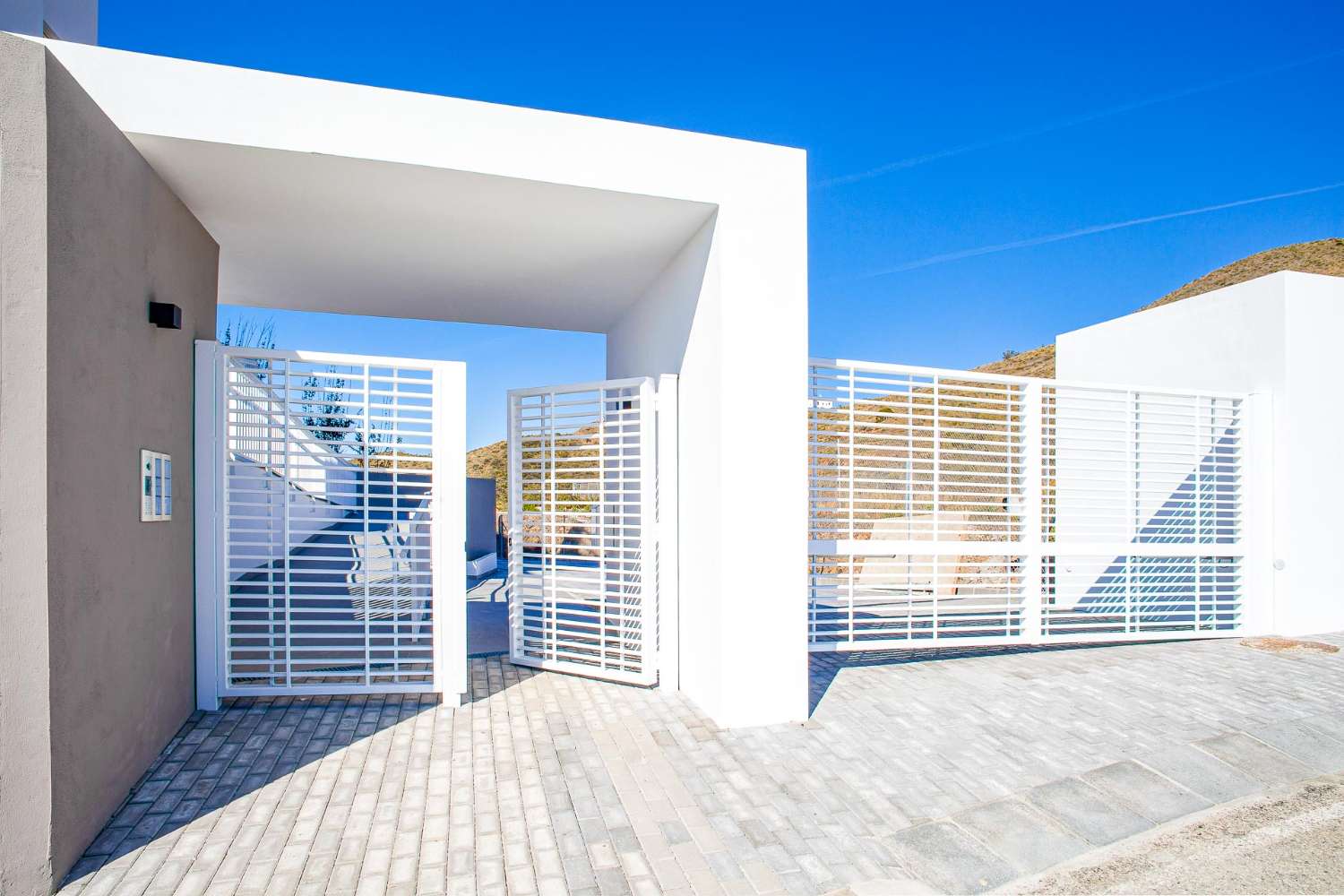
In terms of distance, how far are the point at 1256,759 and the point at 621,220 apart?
19.8ft

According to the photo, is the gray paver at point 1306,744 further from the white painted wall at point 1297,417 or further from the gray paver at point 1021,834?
the white painted wall at point 1297,417

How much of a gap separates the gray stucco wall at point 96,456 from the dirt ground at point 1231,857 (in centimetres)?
466

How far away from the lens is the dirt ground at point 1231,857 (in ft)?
10.9

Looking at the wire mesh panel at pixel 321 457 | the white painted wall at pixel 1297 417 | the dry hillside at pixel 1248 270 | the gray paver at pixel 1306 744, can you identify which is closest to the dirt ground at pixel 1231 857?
the gray paver at pixel 1306 744

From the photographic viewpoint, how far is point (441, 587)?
5.73 metres

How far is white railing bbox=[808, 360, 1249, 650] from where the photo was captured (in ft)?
22.8

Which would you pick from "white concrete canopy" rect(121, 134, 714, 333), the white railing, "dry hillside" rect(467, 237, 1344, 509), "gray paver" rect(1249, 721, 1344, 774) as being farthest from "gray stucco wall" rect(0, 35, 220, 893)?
"dry hillside" rect(467, 237, 1344, 509)

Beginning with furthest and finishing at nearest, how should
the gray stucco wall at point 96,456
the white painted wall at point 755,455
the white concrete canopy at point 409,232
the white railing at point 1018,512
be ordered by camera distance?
the white railing at point 1018,512 → the white painted wall at point 755,455 → the white concrete canopy at point 409,232 → the gray stucco wall at point 96,456

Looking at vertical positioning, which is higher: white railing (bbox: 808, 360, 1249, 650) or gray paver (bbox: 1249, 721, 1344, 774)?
white railing (bbox: 808, 360, 1249, 650)

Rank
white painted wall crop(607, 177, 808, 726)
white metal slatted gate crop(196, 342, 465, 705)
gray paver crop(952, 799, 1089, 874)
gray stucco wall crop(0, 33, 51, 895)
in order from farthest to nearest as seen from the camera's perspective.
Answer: white metal slatted gate crop(196, 342, 465, 705) → white painted wall crop(607, 177, 808, 726) → gray paver crop(952, 799, 1089, 874) → gray stucco wall crop(0, 33, 51, 895)

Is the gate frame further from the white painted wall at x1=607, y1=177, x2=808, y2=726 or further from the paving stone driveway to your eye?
the white painted wall at x1=607, y1=177, x2=808, y2=726

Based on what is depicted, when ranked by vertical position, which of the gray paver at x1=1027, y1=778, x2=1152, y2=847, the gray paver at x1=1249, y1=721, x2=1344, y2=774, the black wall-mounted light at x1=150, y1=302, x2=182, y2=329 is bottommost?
the gray paver at x1=1249, y1=721, x2=1344, y2=774

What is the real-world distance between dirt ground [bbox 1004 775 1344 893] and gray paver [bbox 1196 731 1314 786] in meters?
0.33

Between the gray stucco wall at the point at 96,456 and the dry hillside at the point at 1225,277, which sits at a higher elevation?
the dry hillside at the point at 1225,277
